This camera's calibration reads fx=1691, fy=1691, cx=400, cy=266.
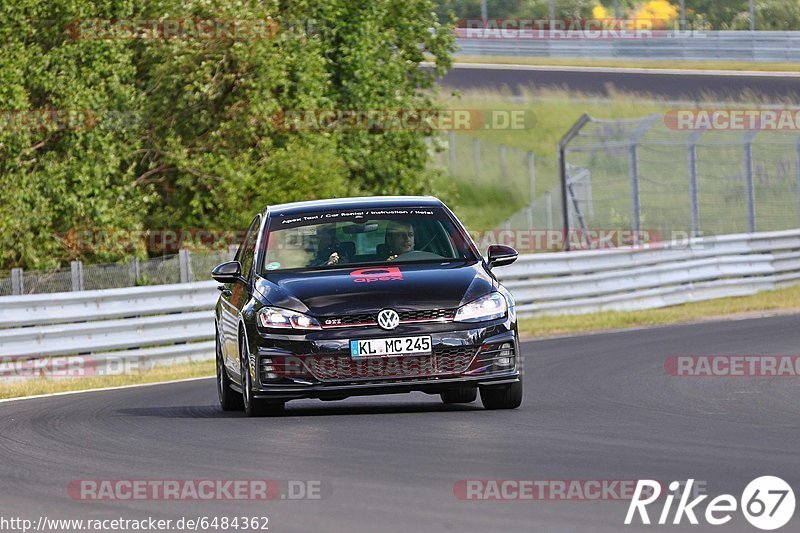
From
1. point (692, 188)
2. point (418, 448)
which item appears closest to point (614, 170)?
point (692, 188)

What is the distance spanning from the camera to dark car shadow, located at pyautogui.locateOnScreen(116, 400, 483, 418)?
11633 mm

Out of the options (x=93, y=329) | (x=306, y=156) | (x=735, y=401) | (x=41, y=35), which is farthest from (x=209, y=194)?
(x=735, y=401)

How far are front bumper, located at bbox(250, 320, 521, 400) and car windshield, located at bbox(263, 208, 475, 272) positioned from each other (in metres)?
0.93

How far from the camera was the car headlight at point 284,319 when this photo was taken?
10.8 meters

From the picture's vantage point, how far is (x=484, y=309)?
10992 mm

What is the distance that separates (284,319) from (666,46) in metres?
45.9

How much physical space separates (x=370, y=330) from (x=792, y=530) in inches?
194

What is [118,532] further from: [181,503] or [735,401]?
[735,401]

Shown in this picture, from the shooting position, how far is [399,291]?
10891 millimetres

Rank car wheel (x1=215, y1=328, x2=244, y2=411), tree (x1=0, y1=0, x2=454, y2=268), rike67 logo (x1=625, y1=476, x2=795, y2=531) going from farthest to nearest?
tree (x1=0, y1=0, x2=454, y2=268)
car wheel (x1=215, y1=328, x2=244, y2=411)
rike67 logo (x1=625, y1=476, x2=795, y2=531)

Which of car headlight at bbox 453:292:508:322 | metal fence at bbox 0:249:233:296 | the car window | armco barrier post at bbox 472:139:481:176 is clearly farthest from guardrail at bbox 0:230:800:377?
armco barrier post at bbox 472:139:481:176

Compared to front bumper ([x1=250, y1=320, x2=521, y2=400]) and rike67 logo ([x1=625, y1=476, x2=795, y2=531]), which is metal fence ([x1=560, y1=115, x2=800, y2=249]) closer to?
front bumper ([x1=250, y1=320, x2=521, y2=400])

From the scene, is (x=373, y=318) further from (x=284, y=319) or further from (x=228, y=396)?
(x=228, y=396)

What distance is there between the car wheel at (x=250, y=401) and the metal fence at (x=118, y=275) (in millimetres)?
9517
